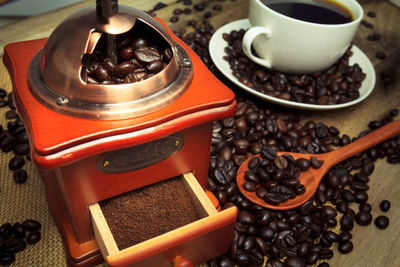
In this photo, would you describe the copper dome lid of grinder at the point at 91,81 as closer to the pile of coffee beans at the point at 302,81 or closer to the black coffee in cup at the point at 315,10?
the pile of coffee beans at the point at 302,81

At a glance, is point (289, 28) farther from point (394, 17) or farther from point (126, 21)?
point (394, 17)

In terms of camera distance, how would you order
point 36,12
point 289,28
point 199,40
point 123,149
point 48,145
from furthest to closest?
1. point 36,12
2. point 199,40
3. point 289,28
4. point 123,149
5. point 48,145

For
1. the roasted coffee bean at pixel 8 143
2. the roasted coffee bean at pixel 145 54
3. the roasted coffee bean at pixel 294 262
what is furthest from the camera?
the roasted coffee bean at pixel 8 143

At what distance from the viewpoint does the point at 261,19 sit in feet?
4.49

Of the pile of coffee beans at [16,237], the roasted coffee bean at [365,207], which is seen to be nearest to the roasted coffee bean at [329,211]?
the roasted coffee bean at [365,207]

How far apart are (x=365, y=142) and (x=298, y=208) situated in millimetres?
375

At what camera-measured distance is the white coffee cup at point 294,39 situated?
1.30 metres

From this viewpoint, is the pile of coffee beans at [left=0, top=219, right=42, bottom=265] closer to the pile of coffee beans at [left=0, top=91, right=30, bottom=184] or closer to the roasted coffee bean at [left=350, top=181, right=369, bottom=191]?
the pile of coffee beans at [left=0, top=91, right=30, bottom=184]

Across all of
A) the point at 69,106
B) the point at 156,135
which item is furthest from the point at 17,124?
the point at 156,135

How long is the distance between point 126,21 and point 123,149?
280 millimetres

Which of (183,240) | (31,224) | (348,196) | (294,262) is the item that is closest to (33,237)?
(31,224)

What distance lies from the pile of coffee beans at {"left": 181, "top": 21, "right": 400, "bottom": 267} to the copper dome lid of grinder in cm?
43

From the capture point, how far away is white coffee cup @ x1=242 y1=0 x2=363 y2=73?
4.28 feet

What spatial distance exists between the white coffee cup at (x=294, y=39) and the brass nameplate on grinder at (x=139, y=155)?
623 mm
